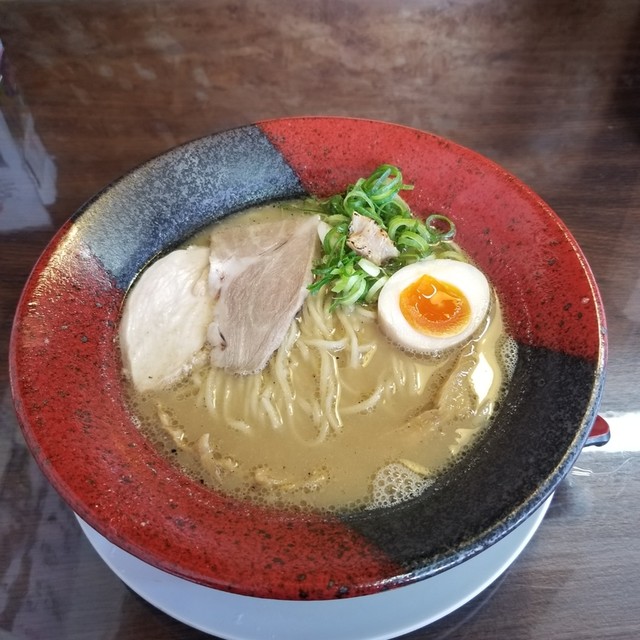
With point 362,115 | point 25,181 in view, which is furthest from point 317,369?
point 25,181

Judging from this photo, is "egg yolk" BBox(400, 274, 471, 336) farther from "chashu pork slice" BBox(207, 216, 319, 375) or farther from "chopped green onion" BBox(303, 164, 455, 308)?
"chashu pork slice" BBox(207, 216, 319, 375)

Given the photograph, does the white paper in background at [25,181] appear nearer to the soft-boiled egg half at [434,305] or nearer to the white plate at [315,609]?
the soft-boiled egg half at [434,305]

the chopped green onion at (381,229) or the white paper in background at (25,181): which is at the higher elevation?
the chopped green onion at (381,229)

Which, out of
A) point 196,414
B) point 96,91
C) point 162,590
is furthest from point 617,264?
point 96,91

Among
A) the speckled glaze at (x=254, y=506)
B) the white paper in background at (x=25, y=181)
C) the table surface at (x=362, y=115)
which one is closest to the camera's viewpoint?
the speckled glaze at (x=254, y=506)

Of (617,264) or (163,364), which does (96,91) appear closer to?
(163,364)

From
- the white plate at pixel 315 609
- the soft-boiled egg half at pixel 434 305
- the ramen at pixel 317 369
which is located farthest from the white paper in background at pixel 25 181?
the white plate at pixel 315 609

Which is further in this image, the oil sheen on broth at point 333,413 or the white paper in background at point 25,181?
the white paper in background at point 25,181
